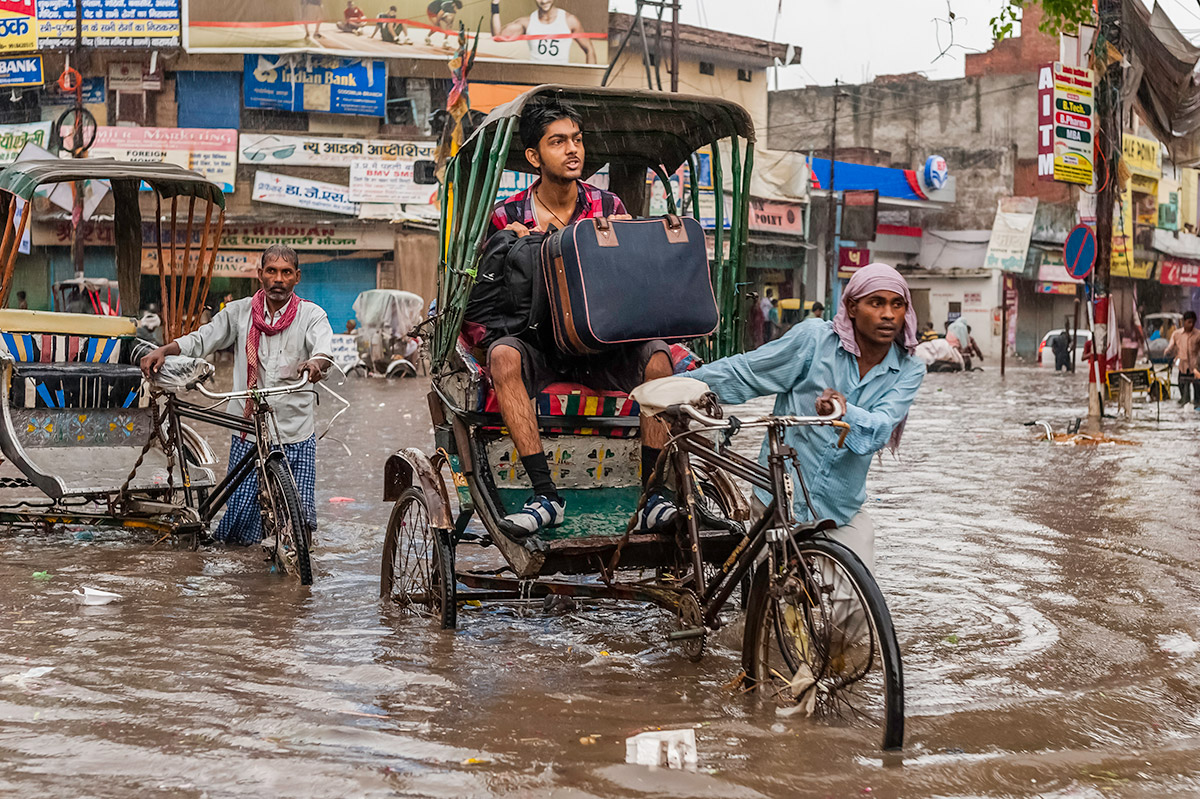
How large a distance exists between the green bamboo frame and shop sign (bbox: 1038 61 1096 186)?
400 inches

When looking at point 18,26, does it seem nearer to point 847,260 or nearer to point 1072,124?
point 847,260

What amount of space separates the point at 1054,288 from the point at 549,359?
41.0 metres

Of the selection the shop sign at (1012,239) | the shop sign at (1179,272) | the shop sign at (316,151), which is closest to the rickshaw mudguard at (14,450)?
the shop sign at (316,151)

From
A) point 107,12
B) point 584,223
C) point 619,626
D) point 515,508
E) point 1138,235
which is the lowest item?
point 619,626

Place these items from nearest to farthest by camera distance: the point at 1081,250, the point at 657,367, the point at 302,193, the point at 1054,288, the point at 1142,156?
the point at 657,367 < the point at 1081,250 < the point at 302,193 < the point at 1054,288 < the point at 1142,156

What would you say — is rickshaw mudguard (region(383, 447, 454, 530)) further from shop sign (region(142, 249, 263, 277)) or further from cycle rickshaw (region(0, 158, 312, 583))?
shop sign (region(142, 249, 263, 277))

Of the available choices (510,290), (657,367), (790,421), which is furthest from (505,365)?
(790,421)

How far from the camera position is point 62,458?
7.38 meters

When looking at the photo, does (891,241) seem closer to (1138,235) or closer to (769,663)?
(1138,235)

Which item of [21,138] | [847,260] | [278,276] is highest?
[21,138]

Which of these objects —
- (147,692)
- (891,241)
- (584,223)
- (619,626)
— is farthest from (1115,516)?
(891,241)

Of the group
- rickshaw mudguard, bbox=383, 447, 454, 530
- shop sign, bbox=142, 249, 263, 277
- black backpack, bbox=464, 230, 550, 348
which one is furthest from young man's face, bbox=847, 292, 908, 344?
shop sign, bbox=142, 249, 263, 277

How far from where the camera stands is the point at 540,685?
4281 mm

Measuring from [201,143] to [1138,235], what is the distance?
3249 centimetres
